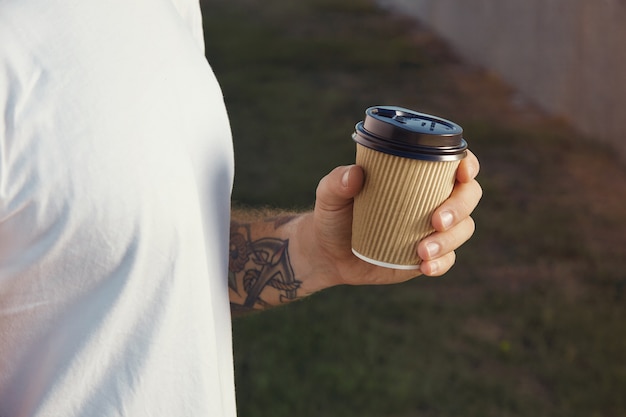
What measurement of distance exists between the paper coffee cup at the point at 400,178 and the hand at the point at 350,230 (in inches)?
0.9

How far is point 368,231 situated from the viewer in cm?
156

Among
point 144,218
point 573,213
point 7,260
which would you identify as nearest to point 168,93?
point 144,218

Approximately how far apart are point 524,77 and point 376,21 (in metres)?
4.22

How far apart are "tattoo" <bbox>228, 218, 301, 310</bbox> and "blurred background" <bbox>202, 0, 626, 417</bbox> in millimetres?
1853

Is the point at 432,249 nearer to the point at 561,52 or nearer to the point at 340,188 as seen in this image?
the point at 340,188

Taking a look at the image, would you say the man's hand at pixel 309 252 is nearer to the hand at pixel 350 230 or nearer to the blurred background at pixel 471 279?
the hand at pixel 350 230

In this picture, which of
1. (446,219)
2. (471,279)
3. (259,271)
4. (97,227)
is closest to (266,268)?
(259,271)

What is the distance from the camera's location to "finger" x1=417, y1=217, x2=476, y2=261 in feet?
5.00

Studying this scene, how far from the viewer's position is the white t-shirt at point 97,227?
1211 mm

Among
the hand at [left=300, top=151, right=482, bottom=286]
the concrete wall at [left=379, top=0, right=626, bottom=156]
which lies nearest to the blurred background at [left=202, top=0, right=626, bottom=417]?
the concrete wall at [left=379, top=0, right=626, bottom=156]

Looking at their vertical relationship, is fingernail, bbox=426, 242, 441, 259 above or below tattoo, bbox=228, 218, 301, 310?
above

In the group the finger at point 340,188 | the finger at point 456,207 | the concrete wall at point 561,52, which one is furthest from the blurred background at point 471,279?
the finger at point 456,207

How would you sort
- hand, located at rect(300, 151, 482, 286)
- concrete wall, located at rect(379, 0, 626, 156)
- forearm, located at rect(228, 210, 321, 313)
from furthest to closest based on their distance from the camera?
concrete wall, located at rect(379, 0, 626, 156) → forearm, located at rect(228, 210, 321, 313) → hand, located at rect(300, 151, 482, 286)

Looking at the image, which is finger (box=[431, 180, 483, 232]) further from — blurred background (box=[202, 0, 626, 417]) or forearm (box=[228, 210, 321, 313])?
blurred background (box=[202, 0, 626, 417])
